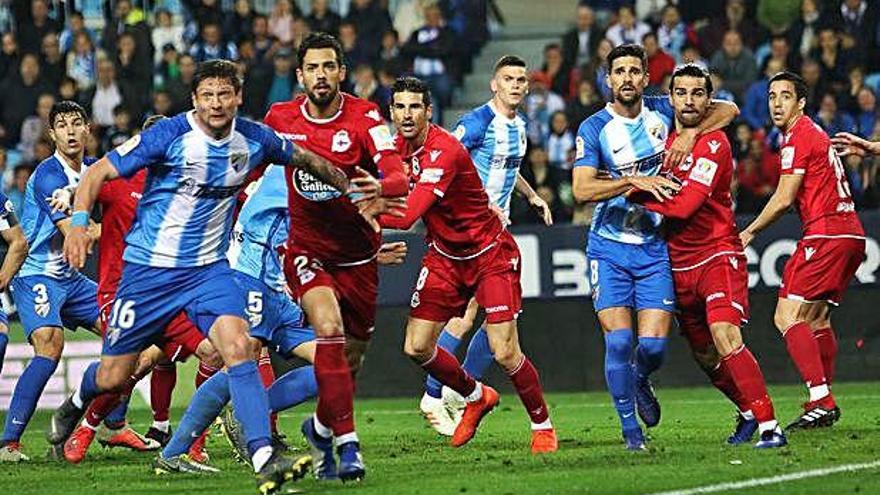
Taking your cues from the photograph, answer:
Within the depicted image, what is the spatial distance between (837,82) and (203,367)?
10283 mm

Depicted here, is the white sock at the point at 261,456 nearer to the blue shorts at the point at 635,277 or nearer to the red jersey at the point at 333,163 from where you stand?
the red jersey at the point at 333,163

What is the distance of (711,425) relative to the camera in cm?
1406

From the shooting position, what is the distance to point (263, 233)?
1233 centimetres

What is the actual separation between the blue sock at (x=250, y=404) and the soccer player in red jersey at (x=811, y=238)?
4150 mm

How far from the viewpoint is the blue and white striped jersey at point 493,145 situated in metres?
14.6

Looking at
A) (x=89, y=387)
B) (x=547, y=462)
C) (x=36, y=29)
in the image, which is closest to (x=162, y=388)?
(x=89, y=387)

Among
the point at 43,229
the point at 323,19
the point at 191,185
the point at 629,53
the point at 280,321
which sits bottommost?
the point at 280,321

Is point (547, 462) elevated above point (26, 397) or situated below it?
below

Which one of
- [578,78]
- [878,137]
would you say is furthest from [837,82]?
[578,78]

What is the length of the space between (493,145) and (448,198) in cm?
239

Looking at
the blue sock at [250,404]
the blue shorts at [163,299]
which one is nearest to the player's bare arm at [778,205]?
the blue shorts at [163,299]

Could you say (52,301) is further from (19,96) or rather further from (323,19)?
(323,19)

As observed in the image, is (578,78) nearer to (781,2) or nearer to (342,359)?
(781,2)

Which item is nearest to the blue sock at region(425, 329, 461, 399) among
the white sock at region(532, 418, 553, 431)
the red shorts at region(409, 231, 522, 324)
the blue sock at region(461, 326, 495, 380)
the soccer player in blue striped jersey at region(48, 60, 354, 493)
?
the blue sock at region(461, 326, 495, 380)
